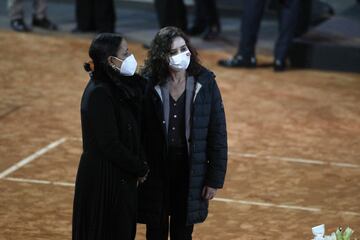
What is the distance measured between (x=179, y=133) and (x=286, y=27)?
274 inches

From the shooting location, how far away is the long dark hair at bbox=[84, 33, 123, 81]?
205 inches

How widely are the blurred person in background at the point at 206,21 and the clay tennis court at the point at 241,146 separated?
69 cm

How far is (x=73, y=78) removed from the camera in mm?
11703

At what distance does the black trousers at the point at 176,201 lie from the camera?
5613 mm

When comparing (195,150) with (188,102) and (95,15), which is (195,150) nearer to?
(188,102)

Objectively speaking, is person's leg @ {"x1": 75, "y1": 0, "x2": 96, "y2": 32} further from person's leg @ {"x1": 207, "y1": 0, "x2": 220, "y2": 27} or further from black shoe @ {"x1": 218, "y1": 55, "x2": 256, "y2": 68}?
black shoe @ {"x1": 218, "y1": 55, "x2": 256, "y2": 68}

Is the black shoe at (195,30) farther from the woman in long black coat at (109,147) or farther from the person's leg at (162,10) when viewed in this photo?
the woman in long black coat at (109,147)

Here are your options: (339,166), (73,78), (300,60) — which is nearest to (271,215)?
(339,166)

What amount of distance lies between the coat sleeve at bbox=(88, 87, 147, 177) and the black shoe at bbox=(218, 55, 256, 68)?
7.39 metres

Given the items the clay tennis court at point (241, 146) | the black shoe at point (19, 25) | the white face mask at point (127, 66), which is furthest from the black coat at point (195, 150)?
the black shoe at point (19, 25)

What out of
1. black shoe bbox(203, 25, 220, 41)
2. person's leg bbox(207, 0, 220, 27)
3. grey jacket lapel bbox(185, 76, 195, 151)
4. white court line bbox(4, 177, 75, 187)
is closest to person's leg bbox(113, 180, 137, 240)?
grey jacket lapel bbox(185, 76, 195, 151)

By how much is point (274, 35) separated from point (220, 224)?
7.62 metres

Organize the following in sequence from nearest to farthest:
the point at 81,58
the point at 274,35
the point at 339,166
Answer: the point at 339,166 → the point at 81,58 → the point at 274,35

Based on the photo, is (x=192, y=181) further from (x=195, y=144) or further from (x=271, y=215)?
(x=271, y=215)
